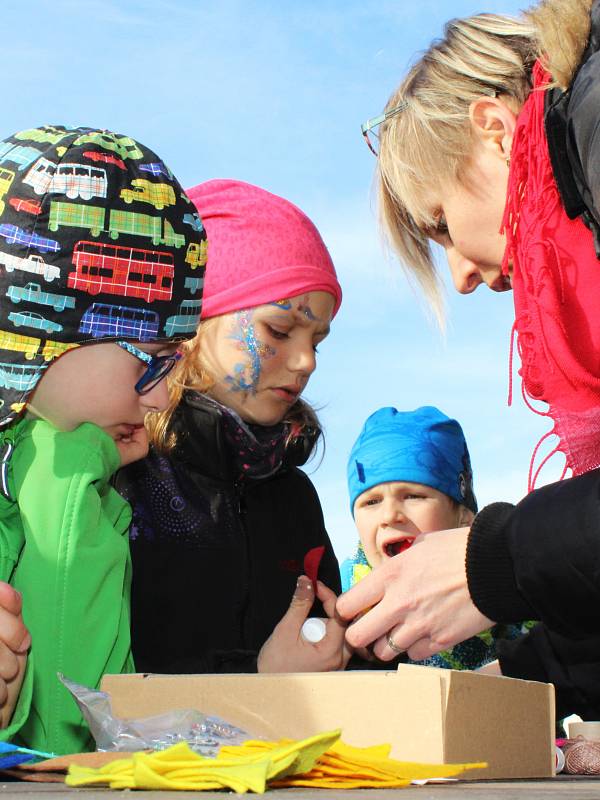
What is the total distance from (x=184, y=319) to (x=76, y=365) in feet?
1.05

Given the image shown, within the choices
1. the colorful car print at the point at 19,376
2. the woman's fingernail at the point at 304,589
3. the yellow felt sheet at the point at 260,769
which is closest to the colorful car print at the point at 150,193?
the colorful car print at the point at 19,376

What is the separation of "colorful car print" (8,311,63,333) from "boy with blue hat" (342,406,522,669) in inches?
96.6

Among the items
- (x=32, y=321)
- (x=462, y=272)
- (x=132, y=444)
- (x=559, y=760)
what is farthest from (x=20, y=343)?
(x=559, y=760)

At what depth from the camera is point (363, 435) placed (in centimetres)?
483

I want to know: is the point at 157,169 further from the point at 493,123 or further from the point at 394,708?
the point at 394,708

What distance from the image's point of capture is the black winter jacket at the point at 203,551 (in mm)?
2893

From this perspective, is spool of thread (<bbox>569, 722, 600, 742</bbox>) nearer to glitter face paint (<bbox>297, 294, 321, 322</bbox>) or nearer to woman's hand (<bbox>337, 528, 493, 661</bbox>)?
woman's hand (<bbox>337, 528, 493, 661</bbox>)

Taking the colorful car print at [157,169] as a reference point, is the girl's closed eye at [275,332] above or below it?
above

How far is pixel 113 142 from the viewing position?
2.50 meters

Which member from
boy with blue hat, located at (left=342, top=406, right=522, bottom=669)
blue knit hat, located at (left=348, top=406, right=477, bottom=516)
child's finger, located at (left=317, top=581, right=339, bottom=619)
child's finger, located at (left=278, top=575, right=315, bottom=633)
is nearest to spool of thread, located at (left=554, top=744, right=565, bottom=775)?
child's finger, located at (left=317, top=581, right=339, bottom=619)

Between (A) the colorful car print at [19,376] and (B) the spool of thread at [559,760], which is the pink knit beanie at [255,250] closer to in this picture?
(A) the colorful car print at [19,376]

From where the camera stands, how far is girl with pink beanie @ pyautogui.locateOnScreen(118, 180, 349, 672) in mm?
2867

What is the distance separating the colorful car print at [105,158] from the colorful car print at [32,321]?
429mm

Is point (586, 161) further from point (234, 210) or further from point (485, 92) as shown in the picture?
point (234, 210)
